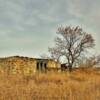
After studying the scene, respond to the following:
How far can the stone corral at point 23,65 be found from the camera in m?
31.6

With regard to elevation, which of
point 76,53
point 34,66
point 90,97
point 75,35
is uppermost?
point 75,35

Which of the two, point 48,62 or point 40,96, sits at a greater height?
point 48,62

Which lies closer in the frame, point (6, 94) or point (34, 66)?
point (6, 94)

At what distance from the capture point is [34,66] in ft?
109

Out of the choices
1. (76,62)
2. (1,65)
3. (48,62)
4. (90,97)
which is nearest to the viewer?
(90,97)

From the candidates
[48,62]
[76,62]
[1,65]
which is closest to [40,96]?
[1,65]

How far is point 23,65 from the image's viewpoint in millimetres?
32594

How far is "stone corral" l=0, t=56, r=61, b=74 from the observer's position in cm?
3164

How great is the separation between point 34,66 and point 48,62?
245 cm

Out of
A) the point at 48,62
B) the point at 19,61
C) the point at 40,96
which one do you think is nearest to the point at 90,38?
the point at 48,62

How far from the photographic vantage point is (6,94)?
862 cm

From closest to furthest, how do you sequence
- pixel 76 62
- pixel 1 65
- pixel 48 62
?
pixel 1 65 < pixel 48 62 < pixel 76 62

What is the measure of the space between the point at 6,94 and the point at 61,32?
38.7 m

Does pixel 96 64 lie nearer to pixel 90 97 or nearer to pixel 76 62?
pixel 76 62
